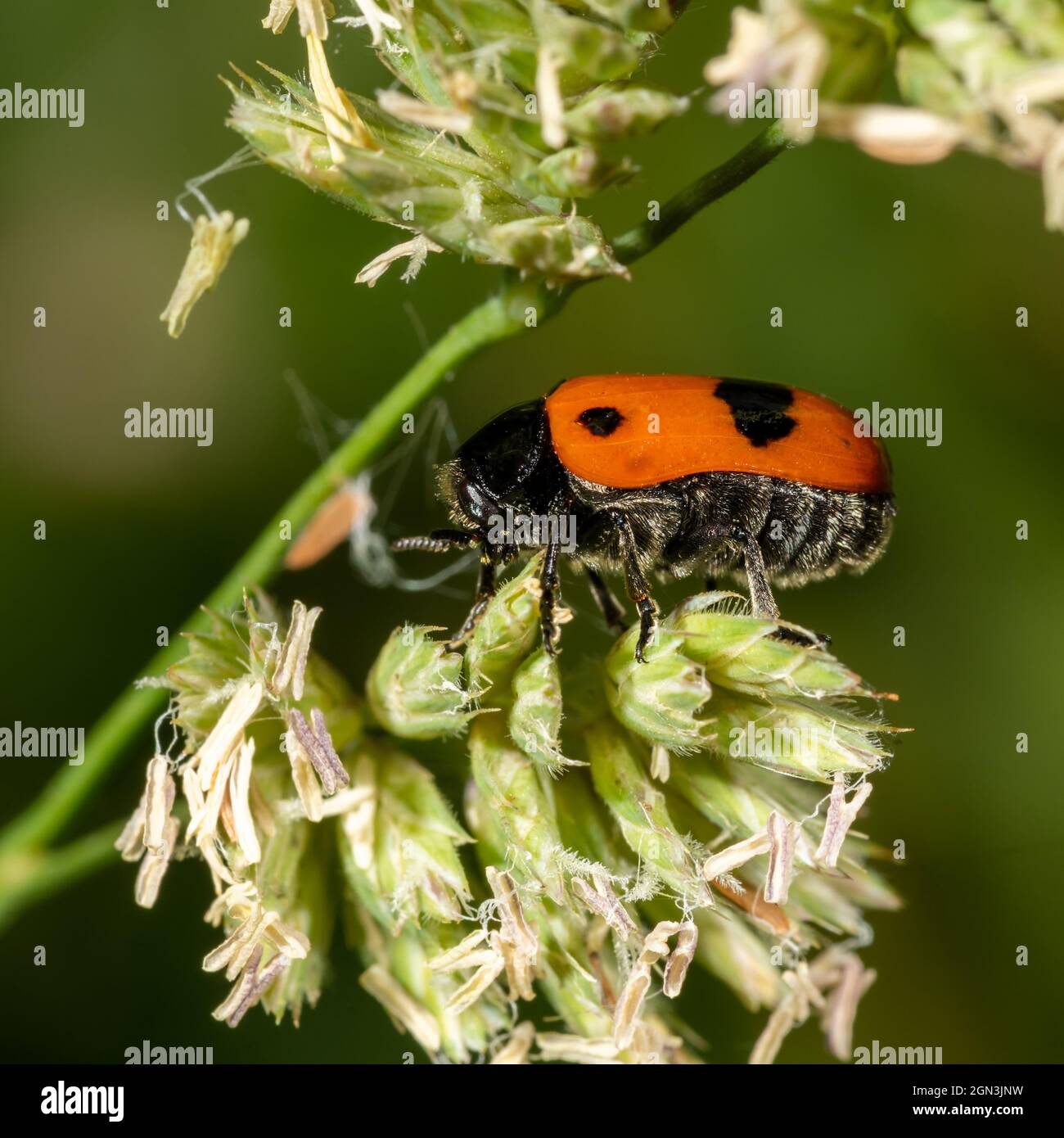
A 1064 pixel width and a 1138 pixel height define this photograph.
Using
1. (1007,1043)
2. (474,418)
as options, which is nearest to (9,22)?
(474,418)

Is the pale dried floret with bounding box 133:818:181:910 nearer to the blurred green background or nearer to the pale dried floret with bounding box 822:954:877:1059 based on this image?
the blurred green background

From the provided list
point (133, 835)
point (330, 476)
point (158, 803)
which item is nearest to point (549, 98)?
point (330, 476)

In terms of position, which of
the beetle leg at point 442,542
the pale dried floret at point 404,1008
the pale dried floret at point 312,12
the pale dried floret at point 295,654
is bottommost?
the pale dried floret at point 404,1008

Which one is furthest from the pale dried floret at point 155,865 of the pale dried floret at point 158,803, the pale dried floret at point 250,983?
the pale dried floret at point 250,983

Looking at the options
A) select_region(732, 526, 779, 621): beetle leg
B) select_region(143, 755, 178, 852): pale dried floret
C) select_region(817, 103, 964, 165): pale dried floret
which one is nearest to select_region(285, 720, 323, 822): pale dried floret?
select_region(143, 755, 178, 852): pale dried floret

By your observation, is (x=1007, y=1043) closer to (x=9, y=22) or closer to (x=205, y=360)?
(x=205, y=360)

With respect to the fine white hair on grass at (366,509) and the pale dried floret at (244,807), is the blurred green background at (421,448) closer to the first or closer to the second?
the fine white hair on grass at (366,509)
